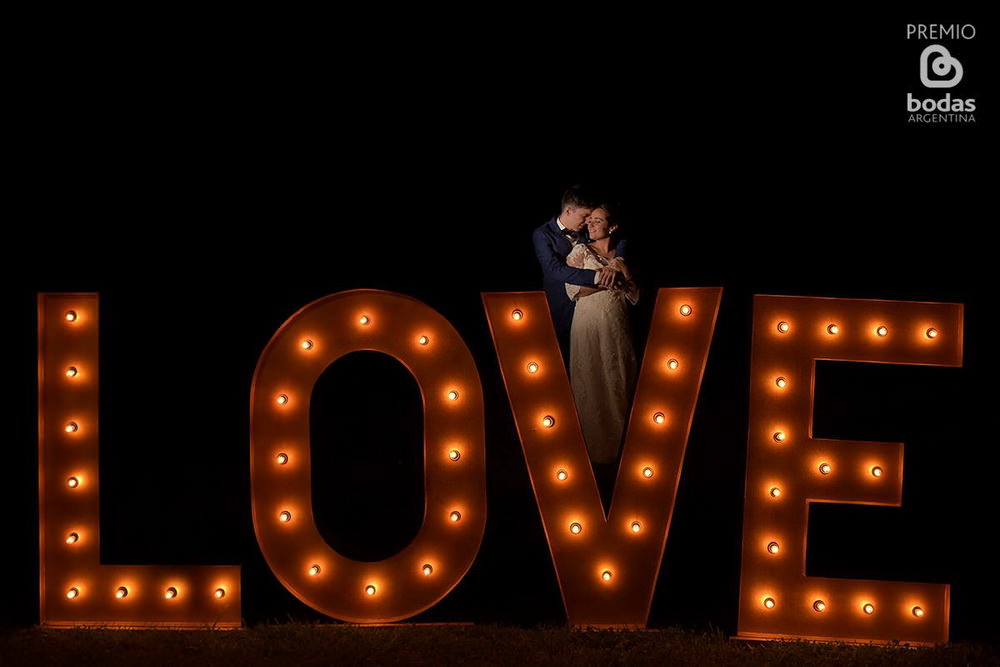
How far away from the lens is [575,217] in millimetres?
5727

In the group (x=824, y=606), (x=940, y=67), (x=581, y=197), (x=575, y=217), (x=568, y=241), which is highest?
(x=940, y=67)

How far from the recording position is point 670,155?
9.02 metres

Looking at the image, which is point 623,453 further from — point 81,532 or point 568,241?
point 81,532

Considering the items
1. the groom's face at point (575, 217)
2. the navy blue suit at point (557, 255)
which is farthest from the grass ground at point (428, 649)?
the groom's face at point (575, 217)

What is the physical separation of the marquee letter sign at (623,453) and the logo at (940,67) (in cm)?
523

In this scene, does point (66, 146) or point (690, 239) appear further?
point (690, 239)

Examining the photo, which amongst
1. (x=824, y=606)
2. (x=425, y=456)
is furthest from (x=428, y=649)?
(x=824, y=606)

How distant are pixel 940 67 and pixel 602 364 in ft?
16.2

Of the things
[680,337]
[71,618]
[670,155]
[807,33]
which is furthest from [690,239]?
[71,618]

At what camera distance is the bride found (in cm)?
600

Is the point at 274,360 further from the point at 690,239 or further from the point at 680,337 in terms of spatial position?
the point at 690,239

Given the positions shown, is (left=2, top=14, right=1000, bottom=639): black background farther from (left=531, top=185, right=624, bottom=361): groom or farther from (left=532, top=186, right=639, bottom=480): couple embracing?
(left=531, top=185, right=624, bottom=361): groom

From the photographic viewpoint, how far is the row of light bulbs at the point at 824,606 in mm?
4457

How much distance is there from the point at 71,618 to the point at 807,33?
750 centimetres
